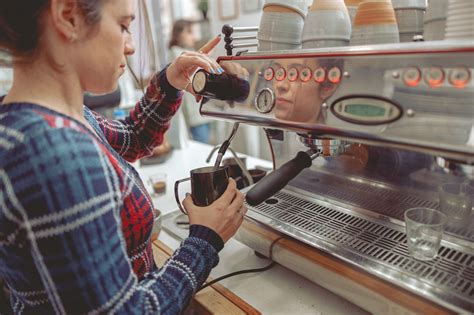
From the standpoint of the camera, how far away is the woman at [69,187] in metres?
0.36

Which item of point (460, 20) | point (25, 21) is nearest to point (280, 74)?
point (460, 20)

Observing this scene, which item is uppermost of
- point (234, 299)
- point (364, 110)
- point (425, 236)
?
point (364, 110)

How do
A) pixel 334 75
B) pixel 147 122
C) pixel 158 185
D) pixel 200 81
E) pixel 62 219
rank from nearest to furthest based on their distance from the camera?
pixel 62 219 → pixel 334 75 → pixel 200 81 → pixel 147 122 → pixel 158 185

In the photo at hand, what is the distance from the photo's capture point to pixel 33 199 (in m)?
0.36

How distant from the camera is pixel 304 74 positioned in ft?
1.71

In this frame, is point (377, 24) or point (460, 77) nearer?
point (460, 77)

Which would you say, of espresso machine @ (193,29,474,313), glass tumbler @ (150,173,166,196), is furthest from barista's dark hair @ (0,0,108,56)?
glass tumbler @ (150,173,166,196)

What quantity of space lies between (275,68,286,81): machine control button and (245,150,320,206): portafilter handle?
0.48ft

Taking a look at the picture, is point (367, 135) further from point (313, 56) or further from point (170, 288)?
point (170, 288)

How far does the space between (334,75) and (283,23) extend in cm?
22

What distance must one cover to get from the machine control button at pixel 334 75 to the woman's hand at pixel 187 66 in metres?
0.26

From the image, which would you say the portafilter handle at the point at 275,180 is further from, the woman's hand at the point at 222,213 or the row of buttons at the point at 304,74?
the row of buttons at the point at 304,74

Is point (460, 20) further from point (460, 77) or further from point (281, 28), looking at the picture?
point (281, 28)

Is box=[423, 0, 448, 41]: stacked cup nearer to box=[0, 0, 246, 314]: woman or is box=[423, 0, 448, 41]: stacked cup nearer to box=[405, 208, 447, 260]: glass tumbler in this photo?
box=[405, 208, 447, 260]: glass tumbler
